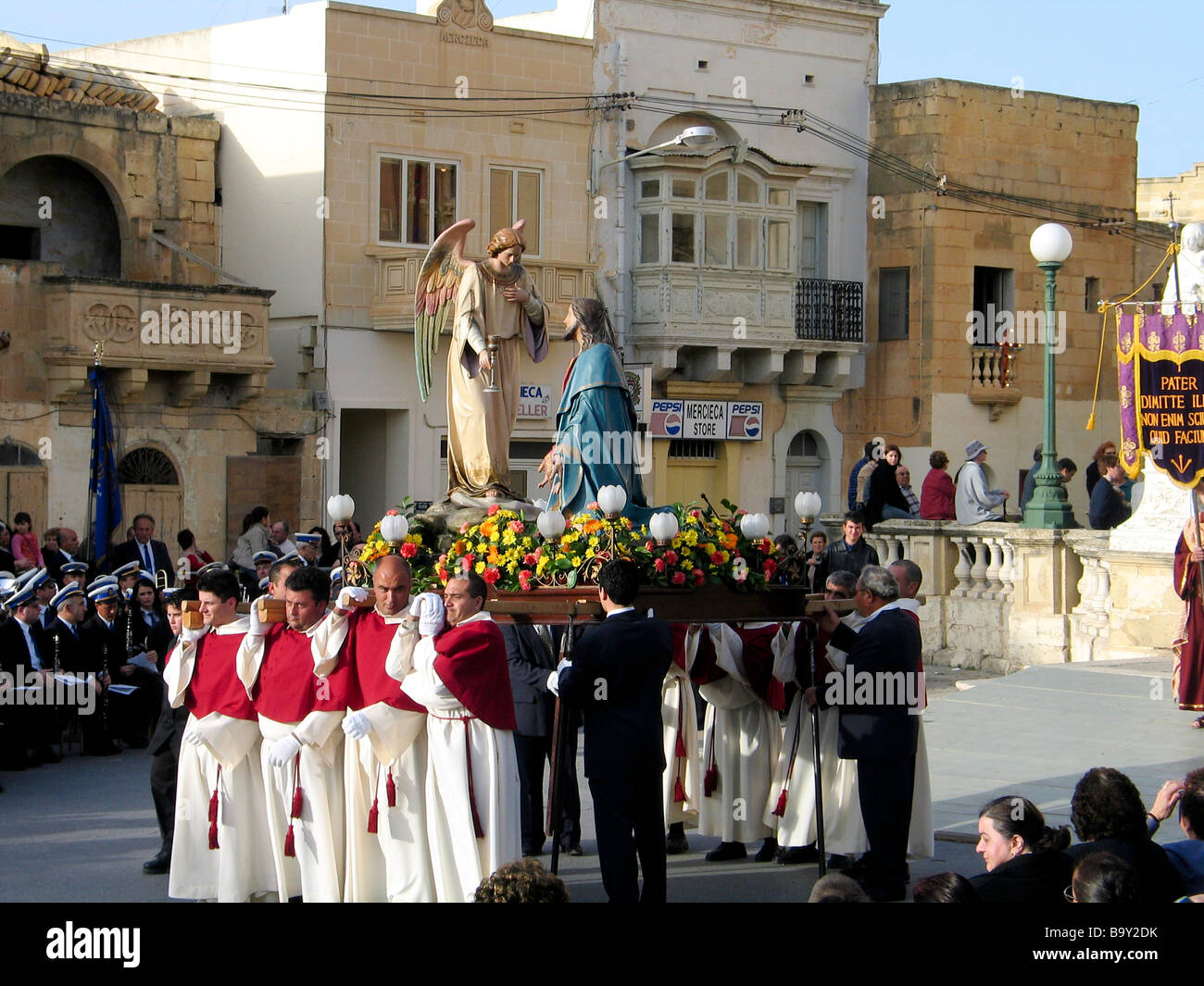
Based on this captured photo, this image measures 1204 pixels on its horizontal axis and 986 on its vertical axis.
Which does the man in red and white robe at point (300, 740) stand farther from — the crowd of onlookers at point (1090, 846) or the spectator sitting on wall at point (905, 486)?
the spectator sitting on wall at point (905, 486)

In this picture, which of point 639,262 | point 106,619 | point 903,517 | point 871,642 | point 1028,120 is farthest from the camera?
point 1028,120

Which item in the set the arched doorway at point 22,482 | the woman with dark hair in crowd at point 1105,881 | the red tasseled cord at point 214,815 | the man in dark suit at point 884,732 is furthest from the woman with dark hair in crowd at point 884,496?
the woman with dark hair in crowd at point 1105,881

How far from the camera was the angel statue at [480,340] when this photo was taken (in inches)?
545

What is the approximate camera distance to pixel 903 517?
18984 mm

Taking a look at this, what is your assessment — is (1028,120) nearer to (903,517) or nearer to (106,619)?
(903,517)

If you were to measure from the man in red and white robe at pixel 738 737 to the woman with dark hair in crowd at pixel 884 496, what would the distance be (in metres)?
9.42

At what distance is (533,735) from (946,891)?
4.79 m

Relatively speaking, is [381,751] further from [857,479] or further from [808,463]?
[808,463]

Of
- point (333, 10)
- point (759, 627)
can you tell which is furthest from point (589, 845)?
point (333, 10)

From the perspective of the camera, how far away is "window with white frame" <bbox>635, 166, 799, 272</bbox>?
93.4 ft

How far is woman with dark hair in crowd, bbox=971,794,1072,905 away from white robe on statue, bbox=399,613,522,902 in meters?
2.43

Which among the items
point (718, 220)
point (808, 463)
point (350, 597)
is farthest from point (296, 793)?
point (808, 463)

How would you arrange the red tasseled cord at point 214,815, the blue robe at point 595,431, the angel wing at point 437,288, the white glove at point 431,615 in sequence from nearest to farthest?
the white glove at point 431,615
the red tasseled cord at point 214,815
the blue robe at point 595,431
the angel wing at point 437,288

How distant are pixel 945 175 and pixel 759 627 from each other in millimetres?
21802
